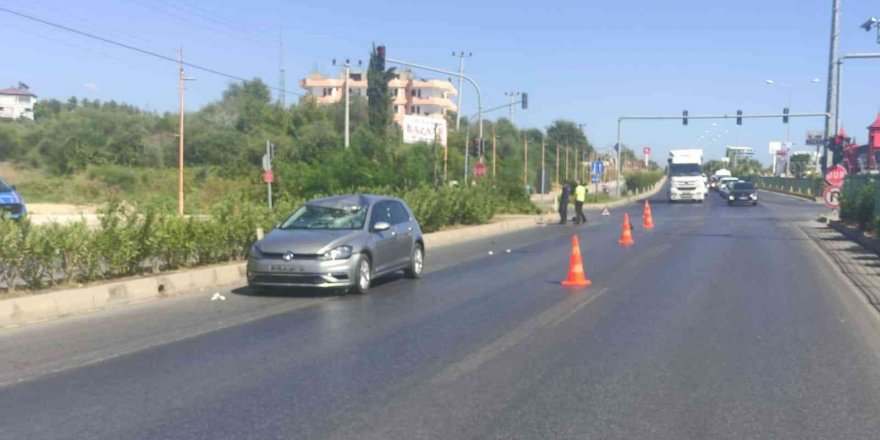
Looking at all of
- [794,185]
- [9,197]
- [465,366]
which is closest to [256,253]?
[465,366]

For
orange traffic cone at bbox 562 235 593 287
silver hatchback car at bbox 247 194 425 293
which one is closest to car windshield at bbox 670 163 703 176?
orange traffic cone at bbox 562 235 593 287

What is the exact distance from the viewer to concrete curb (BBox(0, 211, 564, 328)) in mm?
10609

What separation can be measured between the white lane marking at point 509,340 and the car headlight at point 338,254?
3168 millimetres

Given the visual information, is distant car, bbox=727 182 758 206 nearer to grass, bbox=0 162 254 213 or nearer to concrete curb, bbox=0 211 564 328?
grass, bbox=0 162 254 213

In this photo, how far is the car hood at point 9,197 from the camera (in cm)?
1870

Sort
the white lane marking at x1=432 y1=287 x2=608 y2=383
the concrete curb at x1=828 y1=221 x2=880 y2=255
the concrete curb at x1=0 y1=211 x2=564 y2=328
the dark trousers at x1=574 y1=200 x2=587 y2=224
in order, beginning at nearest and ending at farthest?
the white lane marking at x1=432 y1=287 x2=608 y2=383 → the concrete curb at x1=0 y1=211 x2=564 y2=328 → the concrete curb at x1=828 y1=221 x2=880 y2=255 → the dark trousers at x1=574 y1=200 x2=587 y2=224

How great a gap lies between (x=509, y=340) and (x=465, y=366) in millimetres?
1452

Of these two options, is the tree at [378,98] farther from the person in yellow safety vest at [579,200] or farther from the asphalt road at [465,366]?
the asphalt road at [465,366]

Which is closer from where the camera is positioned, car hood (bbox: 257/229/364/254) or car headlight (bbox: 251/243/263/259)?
car hood (bbox: 257/229/364/254)

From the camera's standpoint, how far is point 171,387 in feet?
24.0

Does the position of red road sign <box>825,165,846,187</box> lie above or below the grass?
above

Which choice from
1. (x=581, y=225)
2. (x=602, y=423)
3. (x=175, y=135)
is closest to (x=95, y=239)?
(x=602, y=423)

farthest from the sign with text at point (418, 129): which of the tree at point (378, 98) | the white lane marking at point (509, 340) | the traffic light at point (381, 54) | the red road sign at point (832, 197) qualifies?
the white lane marking at point (509, 340)

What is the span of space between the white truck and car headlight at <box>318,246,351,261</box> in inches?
2014
